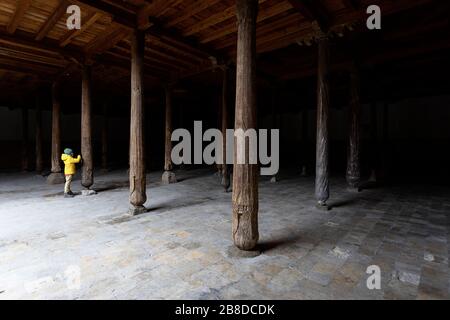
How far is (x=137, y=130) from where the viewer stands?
593 centimetres

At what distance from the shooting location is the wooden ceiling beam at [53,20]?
5.36 metres

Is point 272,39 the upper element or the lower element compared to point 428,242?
upper

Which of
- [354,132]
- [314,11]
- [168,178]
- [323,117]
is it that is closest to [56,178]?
[168,178]

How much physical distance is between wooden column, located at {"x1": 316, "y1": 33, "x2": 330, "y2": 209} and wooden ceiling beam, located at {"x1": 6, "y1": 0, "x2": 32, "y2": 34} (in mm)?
6538

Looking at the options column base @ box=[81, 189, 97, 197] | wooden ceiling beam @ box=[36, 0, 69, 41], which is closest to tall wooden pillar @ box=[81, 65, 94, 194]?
column base @ box=[81, 189, 97, 197]

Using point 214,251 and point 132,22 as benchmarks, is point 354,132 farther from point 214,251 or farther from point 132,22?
point 132,22

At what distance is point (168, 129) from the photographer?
37.2 ft

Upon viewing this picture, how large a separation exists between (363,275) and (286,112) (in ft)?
57.1

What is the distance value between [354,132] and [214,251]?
22.4 feet

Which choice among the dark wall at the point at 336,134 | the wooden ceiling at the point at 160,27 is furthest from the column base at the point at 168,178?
the dark wall at the point at 336,134

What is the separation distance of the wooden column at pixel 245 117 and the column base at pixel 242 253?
6cm

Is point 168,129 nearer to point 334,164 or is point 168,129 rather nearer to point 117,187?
point 117,187

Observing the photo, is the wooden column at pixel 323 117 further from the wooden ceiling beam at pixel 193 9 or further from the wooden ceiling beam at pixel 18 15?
the wooden ceiling beam at pixel 18 15
